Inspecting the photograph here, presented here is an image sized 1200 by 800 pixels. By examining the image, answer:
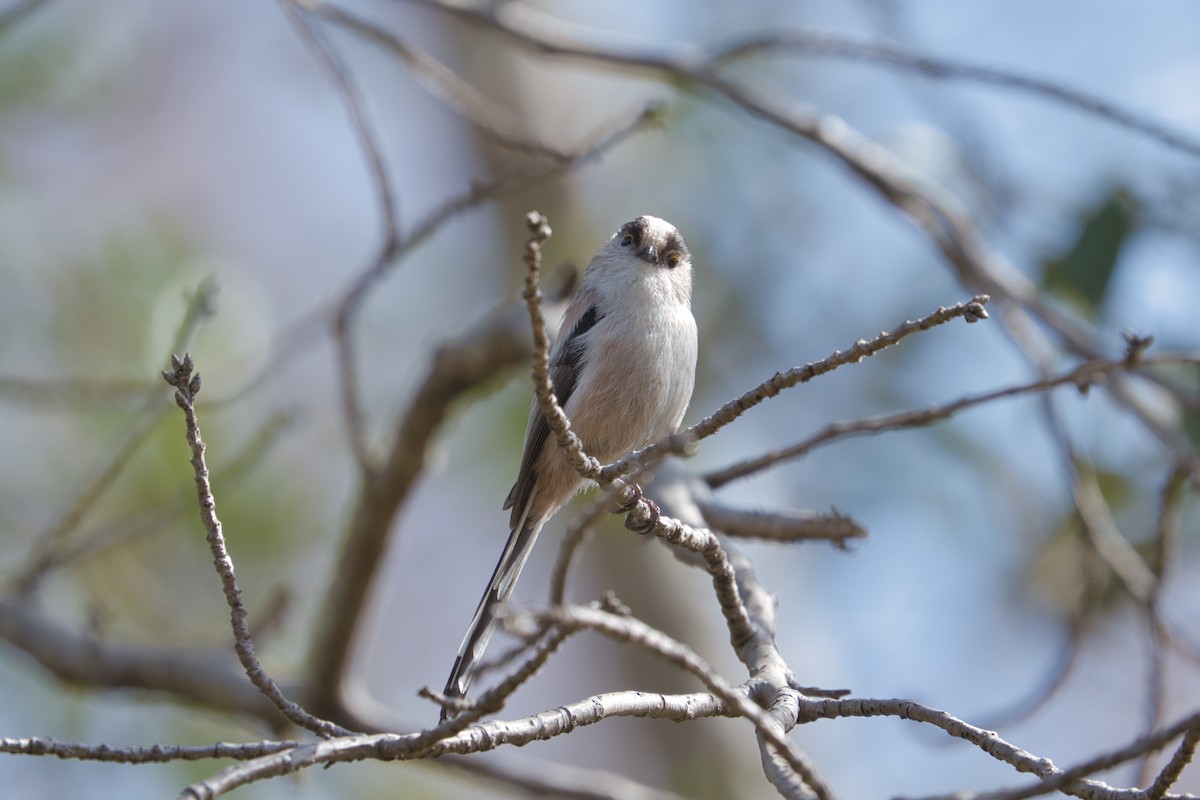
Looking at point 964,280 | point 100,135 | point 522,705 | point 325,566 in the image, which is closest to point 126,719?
point 325,566

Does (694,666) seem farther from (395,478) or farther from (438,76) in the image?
(438,76)

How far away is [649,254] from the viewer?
358 cm

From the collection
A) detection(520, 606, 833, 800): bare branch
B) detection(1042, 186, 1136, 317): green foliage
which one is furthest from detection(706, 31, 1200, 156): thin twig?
detection(520, 606, 833, 800): bare branch

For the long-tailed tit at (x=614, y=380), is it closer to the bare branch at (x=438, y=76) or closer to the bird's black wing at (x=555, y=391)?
the bird's black wing at (x=555, y=391)

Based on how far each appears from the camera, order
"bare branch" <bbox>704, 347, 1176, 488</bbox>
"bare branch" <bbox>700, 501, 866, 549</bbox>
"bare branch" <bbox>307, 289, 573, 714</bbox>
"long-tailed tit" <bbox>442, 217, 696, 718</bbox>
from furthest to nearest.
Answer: "bare branch" <bbox>307, 289, 573, 714</bbox> < "long-tailed tit" <bbox>442, 217, 696, 718</bbox> < "bare branch" <bbox>700, 501, 866, 549</bbox> < "bare branch" <bbox>704, 347, 1176, 488</bbox>

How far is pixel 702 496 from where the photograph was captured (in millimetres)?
3592

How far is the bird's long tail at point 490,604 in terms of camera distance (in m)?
2.59

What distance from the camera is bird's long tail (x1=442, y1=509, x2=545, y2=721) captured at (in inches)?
102

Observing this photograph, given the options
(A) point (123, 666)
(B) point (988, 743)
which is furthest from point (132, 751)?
(A) point (123, 666)

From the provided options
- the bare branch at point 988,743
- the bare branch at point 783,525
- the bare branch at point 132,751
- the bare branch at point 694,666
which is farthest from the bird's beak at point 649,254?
the bare branch at point 132,751

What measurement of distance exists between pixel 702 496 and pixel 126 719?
12.5 feet

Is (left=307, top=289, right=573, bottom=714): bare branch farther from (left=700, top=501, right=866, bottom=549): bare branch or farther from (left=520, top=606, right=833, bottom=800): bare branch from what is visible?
(left=520, top=606, right=833, bottom=800): bare branch

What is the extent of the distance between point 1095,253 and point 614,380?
2.39m

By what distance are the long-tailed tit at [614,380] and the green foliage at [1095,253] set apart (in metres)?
1.87
